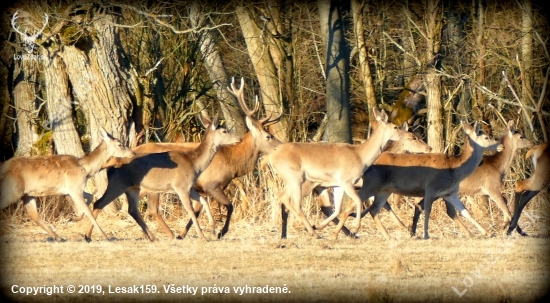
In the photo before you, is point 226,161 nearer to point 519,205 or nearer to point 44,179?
point 44,179

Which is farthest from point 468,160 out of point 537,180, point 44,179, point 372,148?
point 44,179

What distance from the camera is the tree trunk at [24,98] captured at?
17547mm

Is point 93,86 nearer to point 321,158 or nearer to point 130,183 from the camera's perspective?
point 130,183

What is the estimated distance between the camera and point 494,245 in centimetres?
1171

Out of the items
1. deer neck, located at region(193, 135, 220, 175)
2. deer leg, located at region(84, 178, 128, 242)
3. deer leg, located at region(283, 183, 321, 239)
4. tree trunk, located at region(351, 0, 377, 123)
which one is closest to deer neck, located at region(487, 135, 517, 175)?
tree trunk, located at region(351, 0, 377, 123)

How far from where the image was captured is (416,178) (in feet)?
43.1

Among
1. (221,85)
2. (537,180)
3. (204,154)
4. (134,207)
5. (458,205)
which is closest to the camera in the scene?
(134,207)
